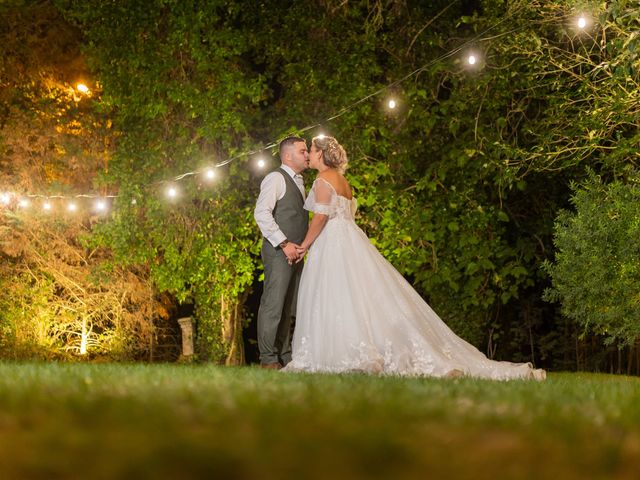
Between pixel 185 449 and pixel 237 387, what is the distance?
1.70 m

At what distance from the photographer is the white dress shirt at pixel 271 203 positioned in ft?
25.3

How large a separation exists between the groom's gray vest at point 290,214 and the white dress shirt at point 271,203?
0.04 meters

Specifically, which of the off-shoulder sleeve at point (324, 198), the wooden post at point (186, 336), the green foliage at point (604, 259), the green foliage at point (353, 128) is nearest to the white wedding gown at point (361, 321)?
the off-shoulder sleeve at point (324, 198)

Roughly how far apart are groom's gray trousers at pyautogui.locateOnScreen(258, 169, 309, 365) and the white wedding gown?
0.44m

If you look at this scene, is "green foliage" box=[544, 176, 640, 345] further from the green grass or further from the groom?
the green grass

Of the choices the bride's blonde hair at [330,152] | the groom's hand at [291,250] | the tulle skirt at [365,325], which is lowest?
the tulle skirt at [365,325]

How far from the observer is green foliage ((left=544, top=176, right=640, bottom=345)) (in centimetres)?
908

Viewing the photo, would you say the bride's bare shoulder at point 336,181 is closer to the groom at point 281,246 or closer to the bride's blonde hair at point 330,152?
the bride's blonde hair at point 330,152

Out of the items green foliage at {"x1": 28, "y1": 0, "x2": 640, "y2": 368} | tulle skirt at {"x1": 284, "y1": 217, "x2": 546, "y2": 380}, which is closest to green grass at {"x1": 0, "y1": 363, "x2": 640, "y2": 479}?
tulle skirt at {"x1": 284, "y1": 217, "x2": 546, "y2": 380}

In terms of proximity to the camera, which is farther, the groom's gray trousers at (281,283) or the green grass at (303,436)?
the groom's gray trousers at (281,283)

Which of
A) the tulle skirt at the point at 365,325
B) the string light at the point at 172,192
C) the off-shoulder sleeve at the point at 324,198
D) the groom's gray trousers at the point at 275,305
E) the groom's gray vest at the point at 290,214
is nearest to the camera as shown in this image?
the tulle skirt at the point at 365,325

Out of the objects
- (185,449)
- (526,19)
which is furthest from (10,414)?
(526,19)

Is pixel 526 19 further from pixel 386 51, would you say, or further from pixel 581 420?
pixel 581 420

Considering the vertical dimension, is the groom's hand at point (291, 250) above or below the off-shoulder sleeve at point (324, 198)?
below
